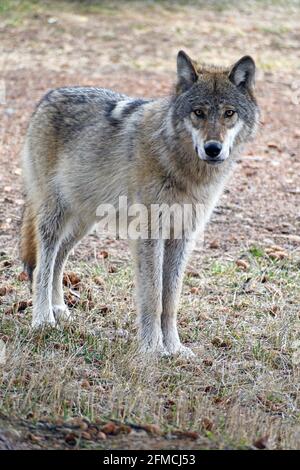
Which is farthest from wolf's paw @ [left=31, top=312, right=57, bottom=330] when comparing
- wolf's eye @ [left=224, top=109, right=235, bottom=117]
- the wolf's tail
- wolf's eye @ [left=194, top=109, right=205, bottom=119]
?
wolf's eye @ [left=224, top=109, right=235, bottom=117]

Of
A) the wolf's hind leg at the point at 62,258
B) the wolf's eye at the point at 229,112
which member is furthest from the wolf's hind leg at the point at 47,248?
the wolf's eye at the point at 229,112

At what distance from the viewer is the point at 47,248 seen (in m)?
6.59

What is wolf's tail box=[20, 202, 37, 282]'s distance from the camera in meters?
6.68

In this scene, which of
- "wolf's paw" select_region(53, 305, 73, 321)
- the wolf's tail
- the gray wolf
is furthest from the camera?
the wolf's tail


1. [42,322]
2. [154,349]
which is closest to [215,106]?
[154,349]

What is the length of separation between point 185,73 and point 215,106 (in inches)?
14.4

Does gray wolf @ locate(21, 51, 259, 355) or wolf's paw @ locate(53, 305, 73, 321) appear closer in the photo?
gray wolf @ locate(21, 51, 259, 355)

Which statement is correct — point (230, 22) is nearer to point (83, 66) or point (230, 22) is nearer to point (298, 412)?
point (83, 66)

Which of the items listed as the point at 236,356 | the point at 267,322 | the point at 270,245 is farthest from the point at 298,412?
the point at 270,245

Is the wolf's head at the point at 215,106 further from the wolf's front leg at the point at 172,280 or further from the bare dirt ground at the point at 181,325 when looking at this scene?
the bare dirt ground at the point at 181,325

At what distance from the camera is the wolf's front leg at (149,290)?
605 centimetres

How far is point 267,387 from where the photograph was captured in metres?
5.47

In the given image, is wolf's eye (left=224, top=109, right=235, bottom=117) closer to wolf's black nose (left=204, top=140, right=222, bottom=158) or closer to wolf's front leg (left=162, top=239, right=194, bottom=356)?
wolf's black nose (left=204, top=140, right=222, bottom=158)

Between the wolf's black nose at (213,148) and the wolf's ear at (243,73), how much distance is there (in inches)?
21.5
